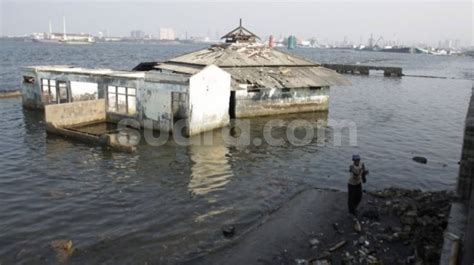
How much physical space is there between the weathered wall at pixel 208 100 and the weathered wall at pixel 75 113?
22.4 ft

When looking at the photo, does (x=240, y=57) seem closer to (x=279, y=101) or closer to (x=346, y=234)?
(x=279, y=101)

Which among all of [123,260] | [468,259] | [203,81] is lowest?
[123,260]

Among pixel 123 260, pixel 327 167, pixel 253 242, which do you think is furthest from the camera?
pixel 327 167

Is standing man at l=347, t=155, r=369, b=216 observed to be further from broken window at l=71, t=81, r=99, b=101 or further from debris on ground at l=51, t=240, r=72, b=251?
broken window at l=71, t=81, r=99, b=101

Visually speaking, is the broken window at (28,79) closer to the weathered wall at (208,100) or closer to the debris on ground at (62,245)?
the weathered wall at (208,100)

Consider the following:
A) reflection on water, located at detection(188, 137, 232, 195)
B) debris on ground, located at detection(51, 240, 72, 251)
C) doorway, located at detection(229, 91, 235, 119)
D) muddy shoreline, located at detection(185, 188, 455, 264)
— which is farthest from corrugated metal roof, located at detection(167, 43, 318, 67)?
debris on ground, located at detection(51, 240, 72, 251)

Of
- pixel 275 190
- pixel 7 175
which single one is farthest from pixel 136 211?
pixel 7 175

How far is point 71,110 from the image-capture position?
84.1 feet

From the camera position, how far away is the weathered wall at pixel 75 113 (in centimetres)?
2470

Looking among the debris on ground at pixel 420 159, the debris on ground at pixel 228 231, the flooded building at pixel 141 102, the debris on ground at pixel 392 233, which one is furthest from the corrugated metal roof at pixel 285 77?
the debris on ground at pixel 228 231

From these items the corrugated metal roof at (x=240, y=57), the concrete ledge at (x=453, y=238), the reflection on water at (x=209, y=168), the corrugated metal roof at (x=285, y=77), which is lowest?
the reflection on water at (x=209, y=168)

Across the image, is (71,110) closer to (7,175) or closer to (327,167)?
(7,175)

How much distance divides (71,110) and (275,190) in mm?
14963

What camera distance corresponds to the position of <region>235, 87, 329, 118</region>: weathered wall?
30.9m
